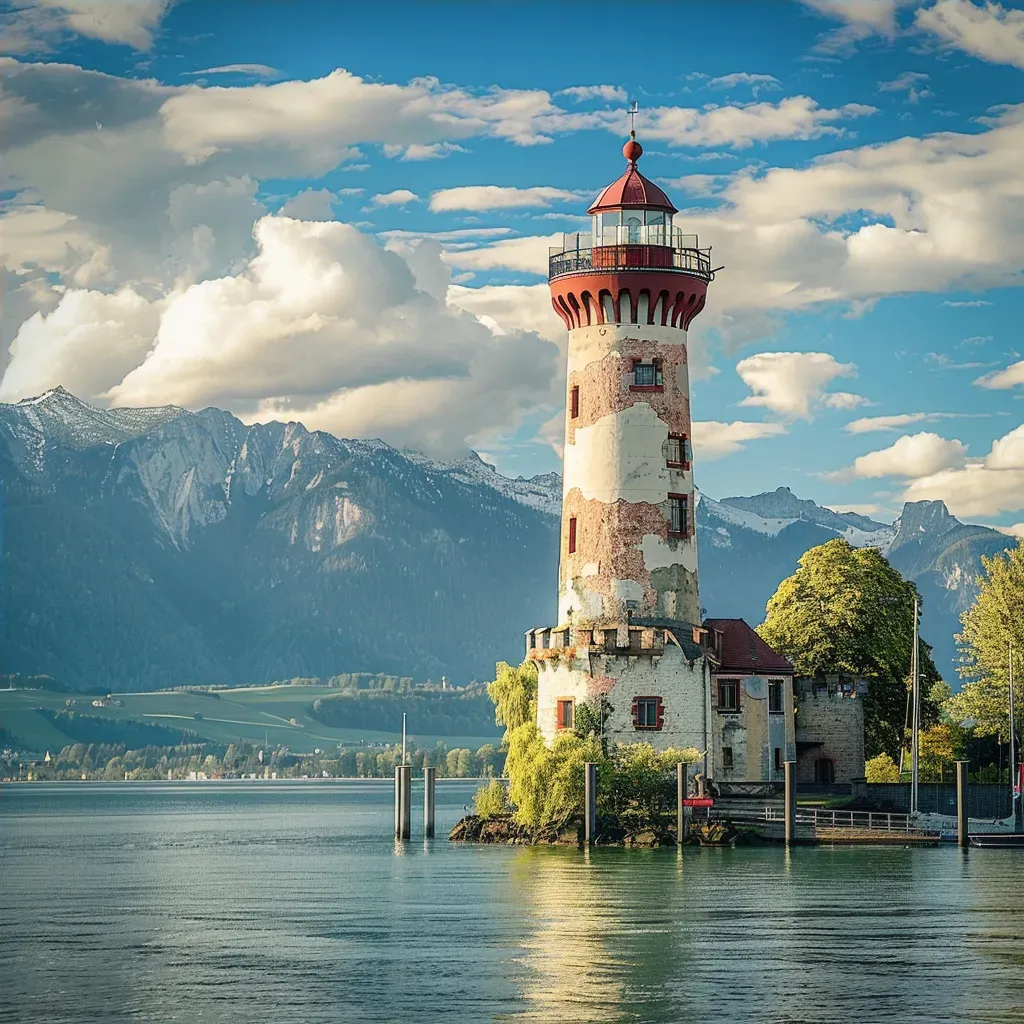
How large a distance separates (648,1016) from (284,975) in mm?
12287

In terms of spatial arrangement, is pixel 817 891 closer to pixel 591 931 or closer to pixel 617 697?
pixel 591 931

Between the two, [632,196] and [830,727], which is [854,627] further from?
[632,196]

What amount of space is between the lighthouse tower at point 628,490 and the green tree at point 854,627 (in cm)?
1362

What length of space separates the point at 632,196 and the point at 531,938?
52.7 meters

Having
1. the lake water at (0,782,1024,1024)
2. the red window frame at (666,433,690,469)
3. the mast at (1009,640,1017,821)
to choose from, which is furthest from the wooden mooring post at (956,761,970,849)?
the red window frame at (666,433,690,469)

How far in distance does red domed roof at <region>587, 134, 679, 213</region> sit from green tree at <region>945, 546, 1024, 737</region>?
31794mm

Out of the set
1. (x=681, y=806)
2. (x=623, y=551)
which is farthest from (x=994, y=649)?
(x=681, y=806)

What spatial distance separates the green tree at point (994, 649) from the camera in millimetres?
119062

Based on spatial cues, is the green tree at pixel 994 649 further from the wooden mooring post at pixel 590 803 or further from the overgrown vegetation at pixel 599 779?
the wooden mooring post at pixel 590 803

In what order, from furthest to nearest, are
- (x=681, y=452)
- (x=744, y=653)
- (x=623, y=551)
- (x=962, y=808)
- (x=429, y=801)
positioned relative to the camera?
(x=429, y=801)
(x=744, y=653)
(x=681, y=452)
(x=623, y=551)
(x=962, y=808)

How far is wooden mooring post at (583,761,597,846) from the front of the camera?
319 ft

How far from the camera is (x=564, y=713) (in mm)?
103125

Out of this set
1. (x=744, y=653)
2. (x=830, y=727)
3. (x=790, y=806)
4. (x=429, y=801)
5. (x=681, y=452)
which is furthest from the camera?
(x=429, y=801)

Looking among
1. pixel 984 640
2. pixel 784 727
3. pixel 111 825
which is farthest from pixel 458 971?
pixel 111 825
